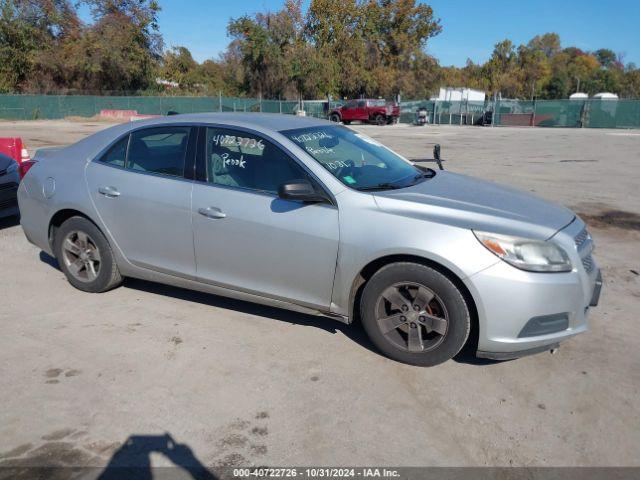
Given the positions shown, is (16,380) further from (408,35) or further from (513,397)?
(408,35)

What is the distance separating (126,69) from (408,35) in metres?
31.4

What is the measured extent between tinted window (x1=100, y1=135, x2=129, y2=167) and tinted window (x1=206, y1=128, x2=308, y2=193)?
85 centimetres

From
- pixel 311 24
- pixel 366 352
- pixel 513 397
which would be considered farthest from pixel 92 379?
pixel 311 24

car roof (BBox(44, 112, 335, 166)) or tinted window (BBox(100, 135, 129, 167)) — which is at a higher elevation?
car roof (BBox(44, 112, 335, 166))

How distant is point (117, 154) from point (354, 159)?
79.3 inches

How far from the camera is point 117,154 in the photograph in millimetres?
4754

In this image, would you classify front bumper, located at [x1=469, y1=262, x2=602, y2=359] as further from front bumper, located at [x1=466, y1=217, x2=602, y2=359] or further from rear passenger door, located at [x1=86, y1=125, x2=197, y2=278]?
rear passenger door, located at [x1=86, y1=125, x2=197, y2=278]

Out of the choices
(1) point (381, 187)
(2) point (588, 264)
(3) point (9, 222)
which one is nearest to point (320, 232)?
(1) point (381, 187)

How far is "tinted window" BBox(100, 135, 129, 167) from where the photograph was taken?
4.72 metres

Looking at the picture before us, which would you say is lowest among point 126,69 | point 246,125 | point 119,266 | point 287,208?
point 119,266

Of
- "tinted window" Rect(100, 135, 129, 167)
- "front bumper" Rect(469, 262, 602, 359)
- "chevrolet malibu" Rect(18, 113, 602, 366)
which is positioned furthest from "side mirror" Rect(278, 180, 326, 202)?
"tinted window" Rect(100, 135, 129, 167)

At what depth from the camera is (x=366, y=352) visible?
396cm

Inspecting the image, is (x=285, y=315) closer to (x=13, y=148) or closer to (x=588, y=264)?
(x=588, y=264)

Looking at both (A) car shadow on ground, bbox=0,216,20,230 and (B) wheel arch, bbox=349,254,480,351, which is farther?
(A) car shadow on ground, bbox=0,216,20,230
